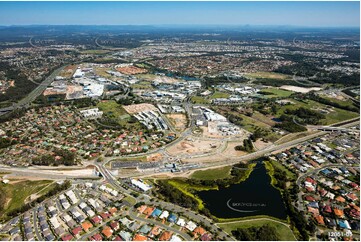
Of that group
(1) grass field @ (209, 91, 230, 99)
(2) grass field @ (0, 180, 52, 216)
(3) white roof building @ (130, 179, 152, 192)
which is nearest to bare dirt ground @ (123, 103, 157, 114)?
(1) grass field @ (209, 91, 230, 99)

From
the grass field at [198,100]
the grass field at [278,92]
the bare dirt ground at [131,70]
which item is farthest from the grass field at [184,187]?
the bare dirt ground at [131,70]

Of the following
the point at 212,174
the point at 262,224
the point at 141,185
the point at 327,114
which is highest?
the point at 141,185

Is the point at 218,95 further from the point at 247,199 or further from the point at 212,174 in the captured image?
the point at 247,199

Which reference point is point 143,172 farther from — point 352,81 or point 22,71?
point 22,71

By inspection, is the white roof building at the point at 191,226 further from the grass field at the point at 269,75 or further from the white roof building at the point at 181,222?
the grass field at the point at 269,75

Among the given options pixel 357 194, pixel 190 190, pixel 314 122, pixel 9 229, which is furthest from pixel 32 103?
pixel 357 194

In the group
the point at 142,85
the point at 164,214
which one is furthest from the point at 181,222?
the point at 142,85
